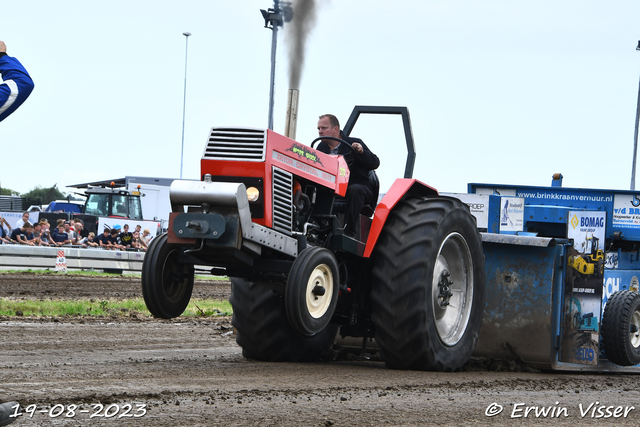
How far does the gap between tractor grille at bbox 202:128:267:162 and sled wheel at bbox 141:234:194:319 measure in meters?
0.70

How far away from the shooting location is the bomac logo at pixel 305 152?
6184 millimetres

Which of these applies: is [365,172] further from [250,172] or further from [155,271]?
[155,271]

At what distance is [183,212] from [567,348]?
11.9 ft

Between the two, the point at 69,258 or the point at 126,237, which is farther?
the point at 126,237

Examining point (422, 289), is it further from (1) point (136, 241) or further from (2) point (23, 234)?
(1) point (136, 241)

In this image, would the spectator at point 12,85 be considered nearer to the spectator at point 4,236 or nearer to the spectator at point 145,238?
the spectator at point 4,236

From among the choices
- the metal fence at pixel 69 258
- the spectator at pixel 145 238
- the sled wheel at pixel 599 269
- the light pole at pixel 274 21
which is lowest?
the metal fence at pixel 69 258

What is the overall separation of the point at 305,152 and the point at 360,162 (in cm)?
81

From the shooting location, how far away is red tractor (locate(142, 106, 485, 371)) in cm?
570

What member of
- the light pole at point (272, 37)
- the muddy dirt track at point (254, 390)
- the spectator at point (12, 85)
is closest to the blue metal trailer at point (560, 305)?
the muddy dirt track at point (254, 390)

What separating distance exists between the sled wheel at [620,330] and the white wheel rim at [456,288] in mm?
1402

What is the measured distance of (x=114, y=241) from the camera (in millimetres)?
22266

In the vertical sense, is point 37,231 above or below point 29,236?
above

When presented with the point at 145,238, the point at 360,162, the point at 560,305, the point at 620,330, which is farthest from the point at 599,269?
the point at 145,238
